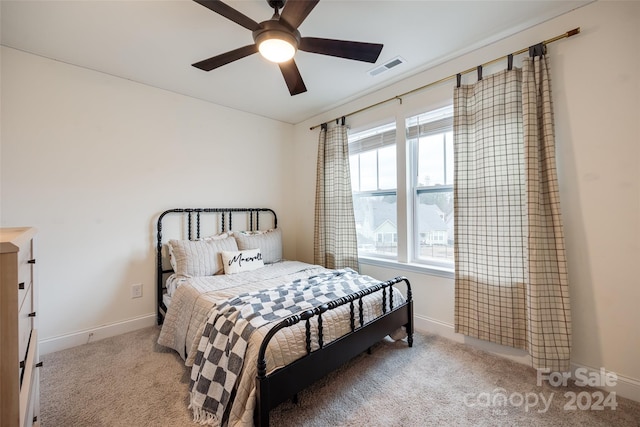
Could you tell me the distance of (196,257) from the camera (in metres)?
2.61

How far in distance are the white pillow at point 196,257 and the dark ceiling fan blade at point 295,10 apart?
211cm

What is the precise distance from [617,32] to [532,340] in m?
2.06

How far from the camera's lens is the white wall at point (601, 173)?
1643 millimetres

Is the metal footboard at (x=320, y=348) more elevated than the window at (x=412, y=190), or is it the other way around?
the window at (x=412, y=190)

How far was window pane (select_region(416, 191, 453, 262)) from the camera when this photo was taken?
2.53 metres

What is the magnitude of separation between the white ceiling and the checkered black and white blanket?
197 cm

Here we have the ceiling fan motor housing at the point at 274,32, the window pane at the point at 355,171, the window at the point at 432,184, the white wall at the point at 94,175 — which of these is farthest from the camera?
the window pane at the point at 355,171

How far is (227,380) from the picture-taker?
141 centimetres

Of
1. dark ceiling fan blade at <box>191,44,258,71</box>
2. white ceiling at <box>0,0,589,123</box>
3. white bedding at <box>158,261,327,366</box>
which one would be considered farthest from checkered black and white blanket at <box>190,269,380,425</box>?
white ceiling at <box>0,0,589,123</box>

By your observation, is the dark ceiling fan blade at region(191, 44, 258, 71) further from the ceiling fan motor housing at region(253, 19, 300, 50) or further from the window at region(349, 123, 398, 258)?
the window at region(349, 123, 398, 258)

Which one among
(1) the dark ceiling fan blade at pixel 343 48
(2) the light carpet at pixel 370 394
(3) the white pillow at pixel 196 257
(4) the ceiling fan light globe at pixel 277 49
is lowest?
(2) the light carpet at pixel 370 394

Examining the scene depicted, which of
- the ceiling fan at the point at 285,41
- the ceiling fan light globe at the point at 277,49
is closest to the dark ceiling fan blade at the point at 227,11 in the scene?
the ceiling fan at the point at 285,41

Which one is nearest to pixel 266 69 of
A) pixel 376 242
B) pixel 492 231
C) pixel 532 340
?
pixel 376 242

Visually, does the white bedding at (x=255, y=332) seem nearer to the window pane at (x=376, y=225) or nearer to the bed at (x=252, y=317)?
the bed at (x=252, y=317)
